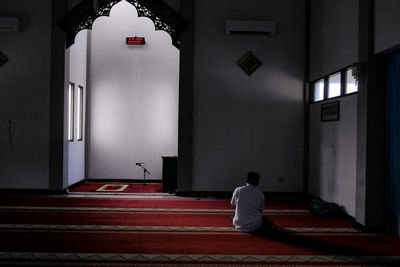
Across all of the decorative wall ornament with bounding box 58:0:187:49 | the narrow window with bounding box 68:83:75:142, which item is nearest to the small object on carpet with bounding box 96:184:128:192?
the narrow window with bounding box 68:83:75:142

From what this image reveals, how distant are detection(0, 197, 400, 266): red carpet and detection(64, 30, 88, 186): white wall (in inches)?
78.2

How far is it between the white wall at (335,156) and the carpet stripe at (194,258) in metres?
1.40

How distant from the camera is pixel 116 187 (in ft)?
25.2

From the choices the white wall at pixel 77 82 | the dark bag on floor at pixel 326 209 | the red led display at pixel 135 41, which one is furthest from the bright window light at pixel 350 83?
the red led display at pixel 135 41

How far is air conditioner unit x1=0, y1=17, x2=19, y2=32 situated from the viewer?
631 centimetres

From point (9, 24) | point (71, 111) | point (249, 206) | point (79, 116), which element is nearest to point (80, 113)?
point (79, 116)

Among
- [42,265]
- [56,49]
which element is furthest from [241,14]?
[42,265]

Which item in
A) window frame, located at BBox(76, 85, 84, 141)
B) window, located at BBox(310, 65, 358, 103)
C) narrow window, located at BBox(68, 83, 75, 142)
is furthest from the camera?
window frame, located at BBox(76, 85, 84, 141)

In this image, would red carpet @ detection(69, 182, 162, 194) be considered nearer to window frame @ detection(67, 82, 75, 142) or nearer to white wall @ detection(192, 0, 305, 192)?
window frame @ detection(67, 82, 75, 142)

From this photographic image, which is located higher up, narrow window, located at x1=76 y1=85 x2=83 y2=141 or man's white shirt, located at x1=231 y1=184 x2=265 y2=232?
narrow window, located at x1=76 y1=85 x2=83 y2=141

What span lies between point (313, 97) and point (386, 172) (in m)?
2.34

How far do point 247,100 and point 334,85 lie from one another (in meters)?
1.51

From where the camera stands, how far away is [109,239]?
3.85m

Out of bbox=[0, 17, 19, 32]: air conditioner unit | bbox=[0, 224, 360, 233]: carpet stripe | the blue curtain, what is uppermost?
bbox=[0, 17, 19, 32]: air conditioner unit
